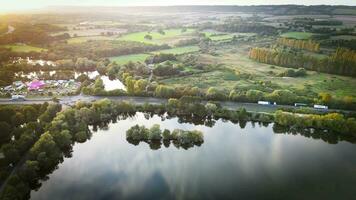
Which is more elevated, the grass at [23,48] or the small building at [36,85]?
the grass at [23,48]

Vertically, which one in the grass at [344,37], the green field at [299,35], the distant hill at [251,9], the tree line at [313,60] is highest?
the distant hill at [251,9]

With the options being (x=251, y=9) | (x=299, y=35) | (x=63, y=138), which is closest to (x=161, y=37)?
(x=299, y=35)

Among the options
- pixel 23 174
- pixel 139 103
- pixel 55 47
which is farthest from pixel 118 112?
pixel 55 47

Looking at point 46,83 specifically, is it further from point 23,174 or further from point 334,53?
point 334,53

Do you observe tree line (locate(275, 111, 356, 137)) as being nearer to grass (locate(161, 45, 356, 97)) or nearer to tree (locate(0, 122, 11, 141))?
grass (locate(161, 45, 356, 97))

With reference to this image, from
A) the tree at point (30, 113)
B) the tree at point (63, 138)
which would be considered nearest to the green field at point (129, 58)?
the tree at point (30, 113)

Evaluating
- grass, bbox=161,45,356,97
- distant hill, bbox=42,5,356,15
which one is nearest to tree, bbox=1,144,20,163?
grass, bbox=161,45,356,97

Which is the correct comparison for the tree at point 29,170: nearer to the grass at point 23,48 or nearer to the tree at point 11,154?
the tree at point 11,154
